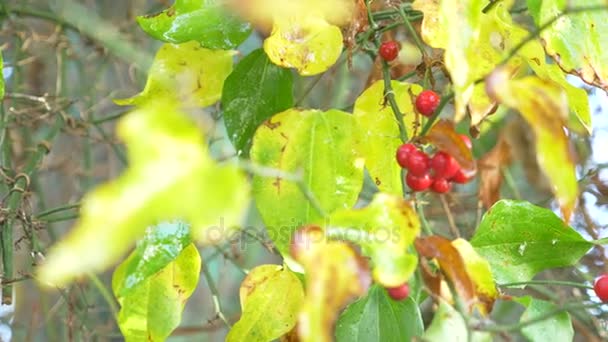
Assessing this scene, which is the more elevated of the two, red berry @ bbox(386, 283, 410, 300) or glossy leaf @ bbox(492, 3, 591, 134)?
glossy leaf @ bbox(492, 3, 591, 134)

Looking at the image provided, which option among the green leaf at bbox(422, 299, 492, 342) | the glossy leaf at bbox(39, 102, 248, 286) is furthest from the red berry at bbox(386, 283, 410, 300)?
the glossy leaf at bbox(39, 102, 248, 286)

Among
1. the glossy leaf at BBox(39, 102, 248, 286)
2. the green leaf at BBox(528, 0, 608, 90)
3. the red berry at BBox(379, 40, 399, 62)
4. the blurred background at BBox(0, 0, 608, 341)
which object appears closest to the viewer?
the glossy leaf at BBox(39, 102, 248, 286)

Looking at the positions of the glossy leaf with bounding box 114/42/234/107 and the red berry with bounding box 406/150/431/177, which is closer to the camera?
the red berry with bounding box 406/150/431/177

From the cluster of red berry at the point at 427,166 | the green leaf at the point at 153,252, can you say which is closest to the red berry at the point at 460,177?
the cluster of red berry at the point at 427,166

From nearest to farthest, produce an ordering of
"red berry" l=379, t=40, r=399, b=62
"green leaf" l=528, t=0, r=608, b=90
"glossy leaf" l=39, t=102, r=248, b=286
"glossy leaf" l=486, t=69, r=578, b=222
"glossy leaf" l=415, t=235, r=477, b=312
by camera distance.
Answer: "glossy leaf" l=39, t=102, r=248, b=286 < "glossy leaf" l=486, t=69, r=578, b=222 < "glossy leaf" l=415, t=235, r=477, b=312 < "green leaf" l=528, t=0, r=608, b=90 < "red berry" l=379, t=40, r=399, b=62

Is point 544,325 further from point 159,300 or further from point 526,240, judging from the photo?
point 159,300

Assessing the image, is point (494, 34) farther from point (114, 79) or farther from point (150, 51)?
point (114, 79)

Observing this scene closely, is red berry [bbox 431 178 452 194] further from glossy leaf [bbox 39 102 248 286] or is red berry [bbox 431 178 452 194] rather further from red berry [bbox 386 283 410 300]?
glossy leaf [bbox 39 102 248 286]
